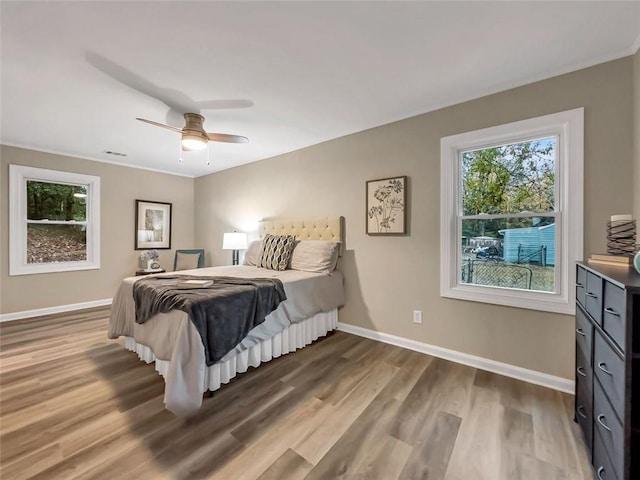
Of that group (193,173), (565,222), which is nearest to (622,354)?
(565,222)

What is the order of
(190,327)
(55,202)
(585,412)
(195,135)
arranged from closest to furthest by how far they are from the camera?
(585,412) → (190,327) → (195,135) → (55,202)

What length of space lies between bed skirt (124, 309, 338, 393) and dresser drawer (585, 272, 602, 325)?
7.24 ft

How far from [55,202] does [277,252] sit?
11.8 ft

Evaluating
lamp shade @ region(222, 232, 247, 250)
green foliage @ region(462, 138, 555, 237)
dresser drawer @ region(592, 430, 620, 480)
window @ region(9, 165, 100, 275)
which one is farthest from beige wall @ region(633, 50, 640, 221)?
window @ region(9, 165, 100, 275)

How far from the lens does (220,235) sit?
5.23m

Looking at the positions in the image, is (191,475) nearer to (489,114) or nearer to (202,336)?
(202,336)

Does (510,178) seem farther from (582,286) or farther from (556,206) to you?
(582,286)

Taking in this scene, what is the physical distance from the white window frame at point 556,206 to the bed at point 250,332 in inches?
49.5

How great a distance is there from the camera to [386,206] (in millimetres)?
3008

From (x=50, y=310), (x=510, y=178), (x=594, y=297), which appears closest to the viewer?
(x=594, y=297)

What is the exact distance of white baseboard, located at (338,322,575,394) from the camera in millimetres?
2111

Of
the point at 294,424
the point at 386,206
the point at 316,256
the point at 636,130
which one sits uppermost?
the point at 636,130

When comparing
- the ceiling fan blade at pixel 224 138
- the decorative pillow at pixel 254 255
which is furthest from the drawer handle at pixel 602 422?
the decorative pillow at pixel 254 255

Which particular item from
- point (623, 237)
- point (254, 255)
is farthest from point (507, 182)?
point (254, 255)
